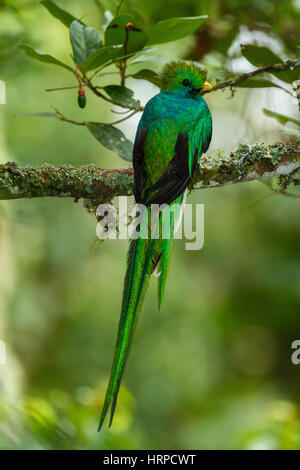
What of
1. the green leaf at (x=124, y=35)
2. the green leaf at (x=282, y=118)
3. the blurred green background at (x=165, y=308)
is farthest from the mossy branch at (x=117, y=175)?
the blurred green background at (x=165, y=308)

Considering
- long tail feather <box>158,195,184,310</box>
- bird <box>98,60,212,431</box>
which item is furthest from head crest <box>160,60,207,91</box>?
long tail feather <box>158,195,184,310</box>

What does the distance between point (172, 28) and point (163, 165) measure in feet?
1.65

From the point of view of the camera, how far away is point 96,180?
75.1 inches

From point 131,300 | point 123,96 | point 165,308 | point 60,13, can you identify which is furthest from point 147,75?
point 165,308

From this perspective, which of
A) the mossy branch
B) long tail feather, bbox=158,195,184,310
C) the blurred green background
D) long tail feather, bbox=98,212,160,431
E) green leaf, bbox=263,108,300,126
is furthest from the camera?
the blurred green background

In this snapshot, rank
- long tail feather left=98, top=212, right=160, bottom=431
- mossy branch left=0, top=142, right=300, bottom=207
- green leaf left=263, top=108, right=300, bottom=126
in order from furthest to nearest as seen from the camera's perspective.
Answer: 1. green leaf left=263, top=108, right=300, bottom=126
2. mossy branch left=0, top=142, right=300, bottom=207
3. long tail feather left=98, top=212, right=160, bottom=431

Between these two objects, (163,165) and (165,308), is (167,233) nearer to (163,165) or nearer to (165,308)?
(163,165)

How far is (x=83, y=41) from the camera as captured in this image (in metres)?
1.99

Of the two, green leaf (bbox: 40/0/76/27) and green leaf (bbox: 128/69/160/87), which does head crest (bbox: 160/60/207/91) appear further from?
green leaf (bbox: 40/0/76/27)

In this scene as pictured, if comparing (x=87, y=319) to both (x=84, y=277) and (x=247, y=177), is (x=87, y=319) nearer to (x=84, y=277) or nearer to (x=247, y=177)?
(x=84, y=277)

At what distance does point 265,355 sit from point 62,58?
4550 mm

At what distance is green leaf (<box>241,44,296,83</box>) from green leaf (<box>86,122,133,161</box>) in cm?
50

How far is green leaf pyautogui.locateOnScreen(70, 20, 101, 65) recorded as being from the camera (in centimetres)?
198
